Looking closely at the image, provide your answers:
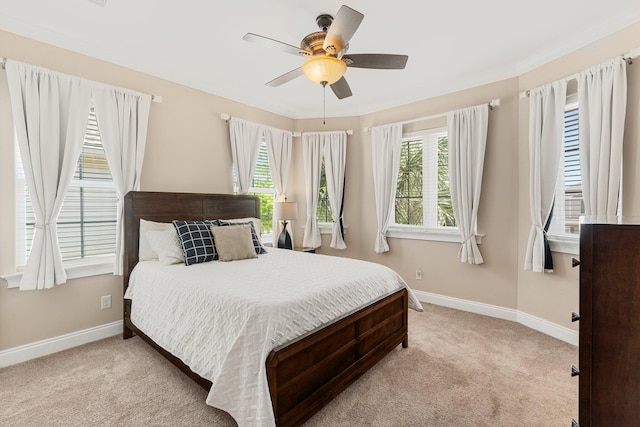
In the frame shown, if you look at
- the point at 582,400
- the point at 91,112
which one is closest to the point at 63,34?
the point at 91,112

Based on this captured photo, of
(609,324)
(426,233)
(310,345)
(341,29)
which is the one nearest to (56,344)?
(310,345)

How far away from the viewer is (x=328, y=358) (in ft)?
6.10

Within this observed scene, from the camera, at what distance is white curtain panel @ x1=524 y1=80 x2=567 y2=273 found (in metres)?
2.76

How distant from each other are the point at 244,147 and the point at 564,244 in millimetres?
3614

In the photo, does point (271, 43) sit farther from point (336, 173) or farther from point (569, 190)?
point (569, 190)

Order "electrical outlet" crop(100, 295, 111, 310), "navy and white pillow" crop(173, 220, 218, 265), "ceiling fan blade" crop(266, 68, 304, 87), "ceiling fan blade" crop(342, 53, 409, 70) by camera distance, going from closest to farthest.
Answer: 1. "ceiling fan blade" crop(342, 53, 409, 70)
2. "ceiling fan blade" crop(266, 68, 304, 87)
3. "navy and white pillow" crop(173, 220, 218, 265)
4. "electrical outlet" crop(100, 295, 111, 310)

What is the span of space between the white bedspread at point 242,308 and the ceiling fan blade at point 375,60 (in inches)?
62.5

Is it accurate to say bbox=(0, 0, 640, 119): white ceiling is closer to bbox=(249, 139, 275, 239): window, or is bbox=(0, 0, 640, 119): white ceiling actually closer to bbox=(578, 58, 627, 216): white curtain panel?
bbox=(578, 58, 627, 216): white curtain panel

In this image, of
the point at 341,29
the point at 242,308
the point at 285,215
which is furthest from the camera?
the point at 285,215

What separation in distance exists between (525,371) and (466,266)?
1.43 m

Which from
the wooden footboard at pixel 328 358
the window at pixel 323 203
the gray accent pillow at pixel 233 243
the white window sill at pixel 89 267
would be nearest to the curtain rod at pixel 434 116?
the window at pixel 323 203

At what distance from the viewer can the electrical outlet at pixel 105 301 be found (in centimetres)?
281

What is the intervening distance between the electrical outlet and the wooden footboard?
2.21 metres

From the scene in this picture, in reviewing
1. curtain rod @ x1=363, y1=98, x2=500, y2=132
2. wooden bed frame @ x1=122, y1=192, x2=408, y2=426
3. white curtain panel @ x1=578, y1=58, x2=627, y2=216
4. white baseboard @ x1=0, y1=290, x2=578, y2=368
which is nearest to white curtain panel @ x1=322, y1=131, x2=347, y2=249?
curtain rod @ x1=363, y1=98, x2=500, y2=132
